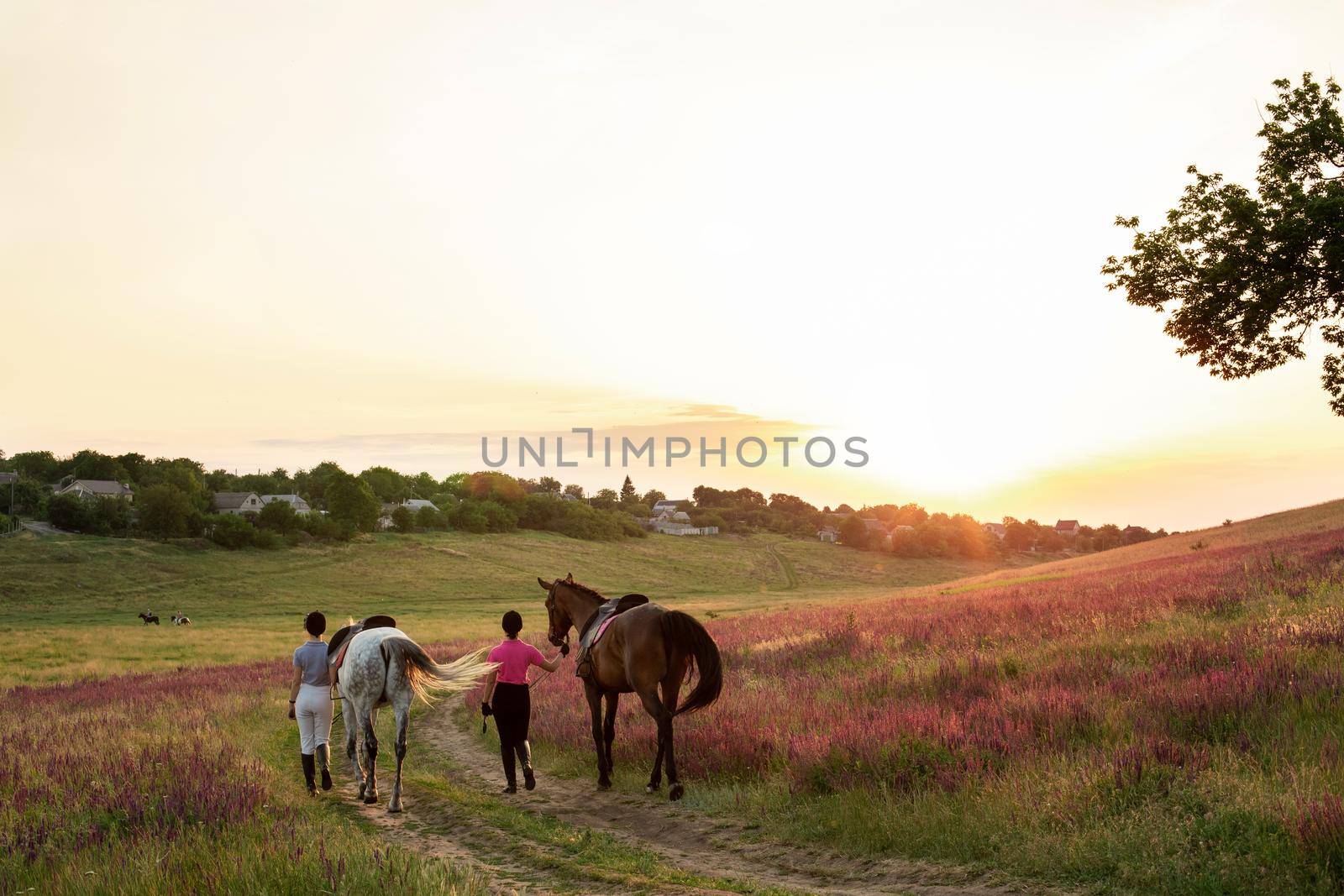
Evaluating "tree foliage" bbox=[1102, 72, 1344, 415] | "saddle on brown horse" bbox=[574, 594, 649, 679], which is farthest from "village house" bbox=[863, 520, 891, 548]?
"saddle on brown horse" bbox=[574, 594, 649, 679]

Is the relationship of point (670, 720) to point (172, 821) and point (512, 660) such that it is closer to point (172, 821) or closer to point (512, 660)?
point (512, 660)

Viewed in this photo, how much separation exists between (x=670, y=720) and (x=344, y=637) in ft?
15.3

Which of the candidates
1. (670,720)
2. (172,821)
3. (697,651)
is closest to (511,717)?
(670,720)

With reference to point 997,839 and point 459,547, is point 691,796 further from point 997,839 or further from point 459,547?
point 459,547

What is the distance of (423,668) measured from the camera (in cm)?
1096

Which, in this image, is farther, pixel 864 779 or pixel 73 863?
pixel 864 779

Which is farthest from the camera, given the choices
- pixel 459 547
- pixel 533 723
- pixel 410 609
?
pixel 459 547

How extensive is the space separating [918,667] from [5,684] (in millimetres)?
28479

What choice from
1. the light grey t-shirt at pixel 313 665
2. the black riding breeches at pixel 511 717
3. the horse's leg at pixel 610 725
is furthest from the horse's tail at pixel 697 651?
the light grey t-shirt at pixel 313 665

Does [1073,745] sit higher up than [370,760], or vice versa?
[1073,745]

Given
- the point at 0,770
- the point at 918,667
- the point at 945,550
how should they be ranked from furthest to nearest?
the point at 945,550 → the point at 918,667 → the point at 0,770

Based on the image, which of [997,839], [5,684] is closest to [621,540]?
[5,684]

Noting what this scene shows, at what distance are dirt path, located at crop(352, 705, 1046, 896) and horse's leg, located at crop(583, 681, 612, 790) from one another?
0.55 feet

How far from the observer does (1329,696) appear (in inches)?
323
